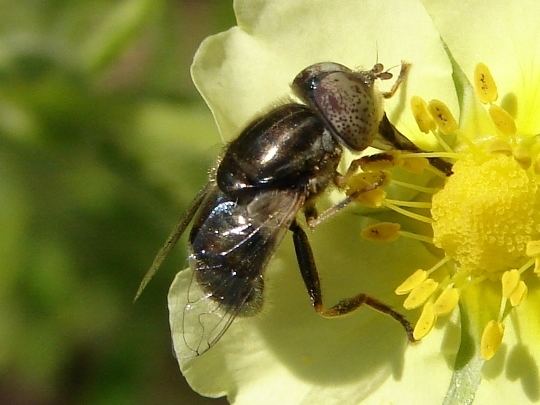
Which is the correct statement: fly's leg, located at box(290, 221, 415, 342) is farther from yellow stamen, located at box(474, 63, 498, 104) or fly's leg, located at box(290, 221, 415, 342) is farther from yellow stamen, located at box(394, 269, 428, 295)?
yellow stamen, located at box(474, 63, 498, 104)

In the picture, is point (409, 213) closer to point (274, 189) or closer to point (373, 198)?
point (373, 198)

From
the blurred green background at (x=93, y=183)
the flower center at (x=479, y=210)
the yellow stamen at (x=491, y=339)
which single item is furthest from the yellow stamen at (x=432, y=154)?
the blurred green background at (x=93, y=183)

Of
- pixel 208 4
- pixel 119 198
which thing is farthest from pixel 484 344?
pixel 208 4

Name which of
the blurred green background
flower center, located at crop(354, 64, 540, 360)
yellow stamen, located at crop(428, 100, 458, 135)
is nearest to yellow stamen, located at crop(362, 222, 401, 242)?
flower center, located at crop(354, 64, 540, 360)

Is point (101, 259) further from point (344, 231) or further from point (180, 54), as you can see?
point (344, 231)

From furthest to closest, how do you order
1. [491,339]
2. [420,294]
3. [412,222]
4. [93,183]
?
[93,183] < [412,222] < [420,294] < [491,339]

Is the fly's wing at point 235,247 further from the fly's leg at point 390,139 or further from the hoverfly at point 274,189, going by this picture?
the fly's leg at point 390,139

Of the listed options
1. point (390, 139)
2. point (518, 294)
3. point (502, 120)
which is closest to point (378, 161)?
point (390, 139)
